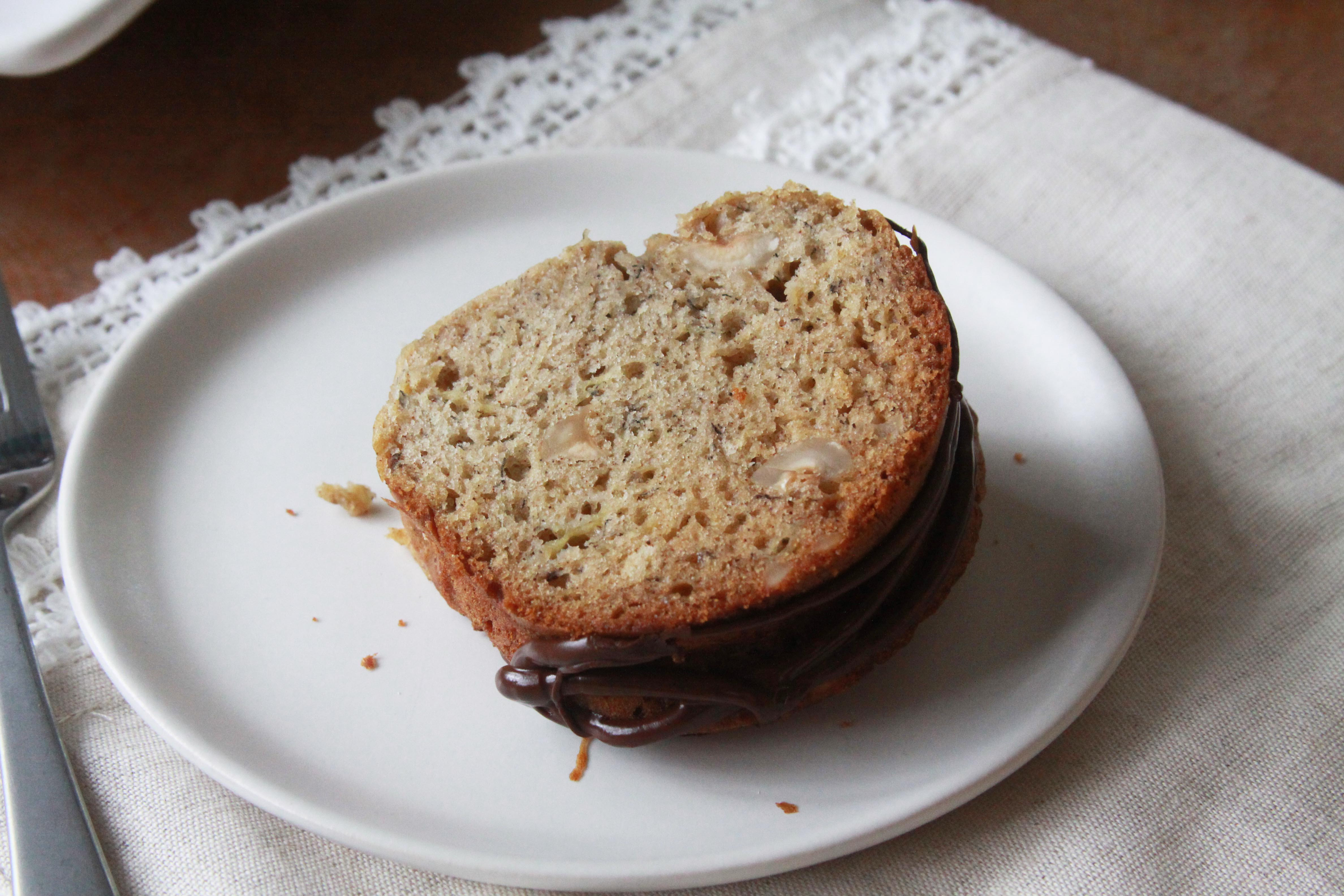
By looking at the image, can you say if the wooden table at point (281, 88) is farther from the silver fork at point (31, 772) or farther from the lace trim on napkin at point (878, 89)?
the silver fork at point (31, 772)

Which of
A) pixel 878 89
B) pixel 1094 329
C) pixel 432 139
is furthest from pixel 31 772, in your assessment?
pixel 878 89

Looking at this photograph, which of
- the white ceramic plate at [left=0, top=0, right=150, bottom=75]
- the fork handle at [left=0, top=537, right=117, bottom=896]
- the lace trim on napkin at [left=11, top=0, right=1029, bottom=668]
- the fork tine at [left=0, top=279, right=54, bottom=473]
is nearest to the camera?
the fork handle at [left=0, top=537, right=117, bottom=896]

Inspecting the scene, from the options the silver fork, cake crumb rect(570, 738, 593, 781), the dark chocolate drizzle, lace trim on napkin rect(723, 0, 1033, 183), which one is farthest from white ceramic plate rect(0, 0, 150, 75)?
cake crumb rect(570, 738, 593, 781)

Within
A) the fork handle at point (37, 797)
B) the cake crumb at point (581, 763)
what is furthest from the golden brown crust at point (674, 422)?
the fork handle at point (37, 797)

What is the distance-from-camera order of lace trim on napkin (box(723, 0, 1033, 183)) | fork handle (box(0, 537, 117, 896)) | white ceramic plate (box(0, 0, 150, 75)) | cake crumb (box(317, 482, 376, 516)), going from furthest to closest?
lace trim on napkin (box(723, 0, 1033, 183)) → white ceramic plate (box(0, 0, 150, 75)) → cake crumb (box(317, 482, 376, 516)) → fork handle (box(0, 537, 117, 896))

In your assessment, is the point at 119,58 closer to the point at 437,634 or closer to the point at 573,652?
the point at 437,634

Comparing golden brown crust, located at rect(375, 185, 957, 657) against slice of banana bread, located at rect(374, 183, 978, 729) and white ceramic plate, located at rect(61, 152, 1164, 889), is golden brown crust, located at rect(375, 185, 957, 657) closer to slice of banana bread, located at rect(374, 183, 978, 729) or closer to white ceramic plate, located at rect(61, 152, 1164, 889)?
slice of banana bread, located at rect(374, 183, 978, 729)

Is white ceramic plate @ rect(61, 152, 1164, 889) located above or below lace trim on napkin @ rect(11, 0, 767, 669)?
below
